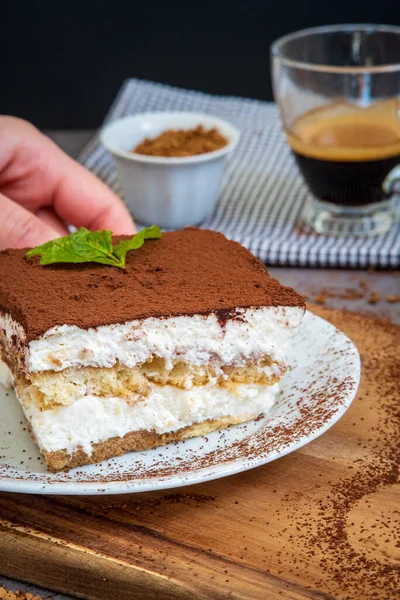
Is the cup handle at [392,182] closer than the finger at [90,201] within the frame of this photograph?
No

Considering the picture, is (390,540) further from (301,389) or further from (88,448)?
(88,448)

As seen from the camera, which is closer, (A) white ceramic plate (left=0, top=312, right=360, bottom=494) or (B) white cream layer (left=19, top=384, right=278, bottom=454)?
(A) white ceramic plate (left=0, top=312, right=360, bottom=494)

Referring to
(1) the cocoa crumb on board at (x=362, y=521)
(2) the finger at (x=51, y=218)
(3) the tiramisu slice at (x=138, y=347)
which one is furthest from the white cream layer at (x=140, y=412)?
(2) the finger at (x=51, y=218)

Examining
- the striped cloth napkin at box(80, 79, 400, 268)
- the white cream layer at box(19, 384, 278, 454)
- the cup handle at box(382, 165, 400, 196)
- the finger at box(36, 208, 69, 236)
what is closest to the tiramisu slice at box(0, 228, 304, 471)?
the white cream layer at box(19, 384, 278, 454)

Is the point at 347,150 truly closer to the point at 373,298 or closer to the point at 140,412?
the point at 373,298

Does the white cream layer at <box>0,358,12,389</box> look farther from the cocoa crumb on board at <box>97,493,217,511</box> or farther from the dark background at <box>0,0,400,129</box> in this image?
the dark background at <box>0,0,400,129</box>

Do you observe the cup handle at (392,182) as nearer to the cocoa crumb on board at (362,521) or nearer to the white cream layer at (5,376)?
the cocoa crumb on board at (362,521)

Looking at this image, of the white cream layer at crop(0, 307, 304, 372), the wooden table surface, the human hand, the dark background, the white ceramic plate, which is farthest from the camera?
the dark background
